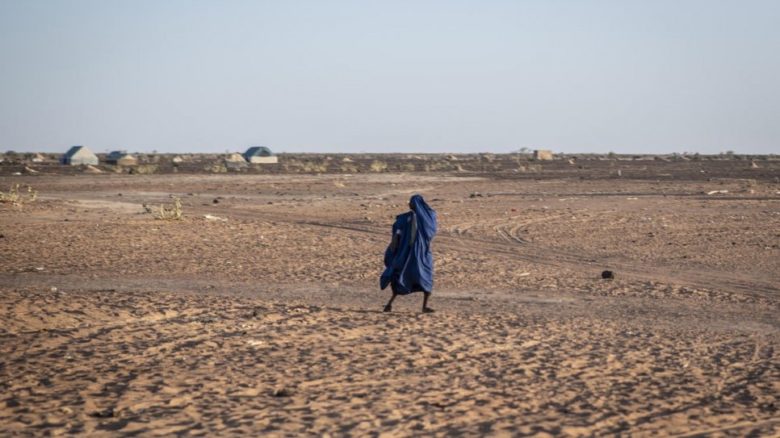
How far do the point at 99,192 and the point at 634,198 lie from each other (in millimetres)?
21286

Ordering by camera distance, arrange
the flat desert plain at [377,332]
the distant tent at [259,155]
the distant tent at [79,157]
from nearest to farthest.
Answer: the flat desert plain at [377,332]
the distant tent at [79,157]
the distant tent at [259,155]

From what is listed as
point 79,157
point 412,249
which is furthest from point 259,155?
point 412,249

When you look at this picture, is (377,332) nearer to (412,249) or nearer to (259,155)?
(412,249)

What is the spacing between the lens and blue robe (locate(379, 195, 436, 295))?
11.6 meters

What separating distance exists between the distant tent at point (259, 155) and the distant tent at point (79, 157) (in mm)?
12615

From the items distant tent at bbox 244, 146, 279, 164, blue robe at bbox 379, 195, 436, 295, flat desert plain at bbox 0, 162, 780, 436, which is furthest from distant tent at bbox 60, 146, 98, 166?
blue robe at bbox 379, 195, 436, 295

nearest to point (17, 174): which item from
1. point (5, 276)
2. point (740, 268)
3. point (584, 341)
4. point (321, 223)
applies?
point (321, 223)

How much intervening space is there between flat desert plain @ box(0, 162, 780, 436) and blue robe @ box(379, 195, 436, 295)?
45cm

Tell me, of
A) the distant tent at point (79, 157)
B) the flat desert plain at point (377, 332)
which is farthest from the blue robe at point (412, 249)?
the distant tent at point (79, 157)

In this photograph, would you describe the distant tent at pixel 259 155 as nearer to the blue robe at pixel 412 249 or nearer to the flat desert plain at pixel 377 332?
the flat desert plain at pixel 377 332

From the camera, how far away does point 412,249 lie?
1160 cm

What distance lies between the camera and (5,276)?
50.6ft

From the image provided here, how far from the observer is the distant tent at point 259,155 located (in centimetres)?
7734

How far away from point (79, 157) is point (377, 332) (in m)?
62.7
